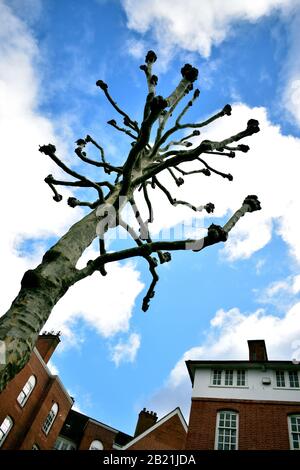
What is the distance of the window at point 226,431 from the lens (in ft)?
53.0

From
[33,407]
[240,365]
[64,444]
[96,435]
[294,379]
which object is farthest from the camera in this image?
[64,444]

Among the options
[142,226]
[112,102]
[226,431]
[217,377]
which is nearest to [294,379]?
[217,377]

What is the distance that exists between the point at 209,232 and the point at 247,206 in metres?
1.36

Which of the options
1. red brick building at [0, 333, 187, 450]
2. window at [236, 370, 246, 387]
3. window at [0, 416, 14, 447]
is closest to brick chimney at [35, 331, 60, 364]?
red brick building at [0, 333, 187, 450]

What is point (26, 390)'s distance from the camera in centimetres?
2495

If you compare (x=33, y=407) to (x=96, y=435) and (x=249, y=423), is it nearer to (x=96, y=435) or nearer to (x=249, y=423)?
(x=96, y=435)

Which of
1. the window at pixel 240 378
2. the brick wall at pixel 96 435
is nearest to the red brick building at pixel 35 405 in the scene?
the brick wall at pixel 96 435

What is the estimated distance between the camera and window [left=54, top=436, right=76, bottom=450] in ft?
102

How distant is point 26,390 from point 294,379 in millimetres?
19866

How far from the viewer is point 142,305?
18.1ft

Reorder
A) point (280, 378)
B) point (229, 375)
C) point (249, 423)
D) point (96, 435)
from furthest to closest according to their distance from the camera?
point (96, 435)
point (229, 375)
point (280, 378)
point (249, 423)

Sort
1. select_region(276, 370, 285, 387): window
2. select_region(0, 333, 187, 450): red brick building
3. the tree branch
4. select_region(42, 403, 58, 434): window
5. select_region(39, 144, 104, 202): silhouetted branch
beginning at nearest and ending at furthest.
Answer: the tree branch → select_region(39, 144, 104, 202): silhouetted branch → select_region(276, 370, 285, 387): window → select_region(0, 333, 187, 450): red brick building → select_region(42, 403, 58, 434): window

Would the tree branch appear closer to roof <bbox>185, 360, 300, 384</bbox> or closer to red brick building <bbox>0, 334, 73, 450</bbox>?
roof <bbox>185, 360, 300, 384</bbox>

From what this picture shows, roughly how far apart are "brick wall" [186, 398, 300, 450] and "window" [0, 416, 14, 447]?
45.6 feet
